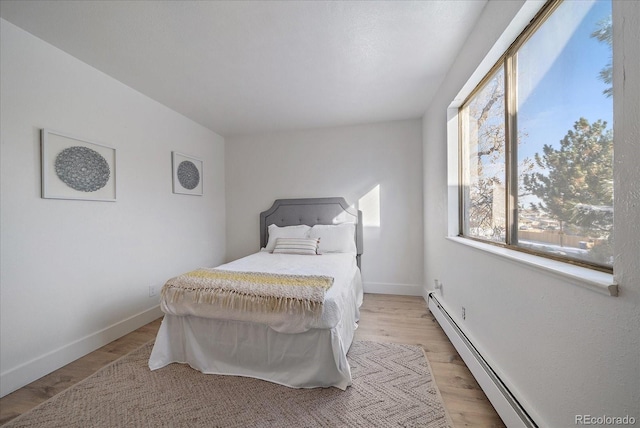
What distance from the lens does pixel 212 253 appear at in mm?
3547

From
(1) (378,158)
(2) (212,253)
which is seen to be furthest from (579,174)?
(2) (212,253)

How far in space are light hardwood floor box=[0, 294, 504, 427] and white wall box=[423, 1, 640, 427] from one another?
0.85 ft

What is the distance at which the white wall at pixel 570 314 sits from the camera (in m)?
0.66

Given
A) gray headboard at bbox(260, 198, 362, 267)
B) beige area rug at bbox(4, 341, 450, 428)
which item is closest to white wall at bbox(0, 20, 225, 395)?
beige area rug at bbox(4, 341, 450, 428)

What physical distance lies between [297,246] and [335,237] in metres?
0.49

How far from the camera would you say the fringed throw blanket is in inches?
58.6

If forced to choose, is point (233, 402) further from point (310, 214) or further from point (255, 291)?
point (310, 214)

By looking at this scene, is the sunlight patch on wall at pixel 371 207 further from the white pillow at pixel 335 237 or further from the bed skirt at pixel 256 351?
the bed skirt at pixel 256 351

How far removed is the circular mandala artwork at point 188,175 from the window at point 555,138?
317 cm

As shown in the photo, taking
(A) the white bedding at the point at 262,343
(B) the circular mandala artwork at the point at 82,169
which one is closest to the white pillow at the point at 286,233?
(A) the white bedding at the point at 262,343

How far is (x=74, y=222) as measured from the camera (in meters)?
1.91

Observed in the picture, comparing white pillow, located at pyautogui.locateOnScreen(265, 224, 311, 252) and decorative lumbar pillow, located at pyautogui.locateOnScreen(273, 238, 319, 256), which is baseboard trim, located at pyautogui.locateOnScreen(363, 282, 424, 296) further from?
white pillow, located at pyautogui.locateOnScreen(265, 224, 311, 252)

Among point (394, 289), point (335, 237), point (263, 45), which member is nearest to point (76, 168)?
point (263, 45)

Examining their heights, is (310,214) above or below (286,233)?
above
